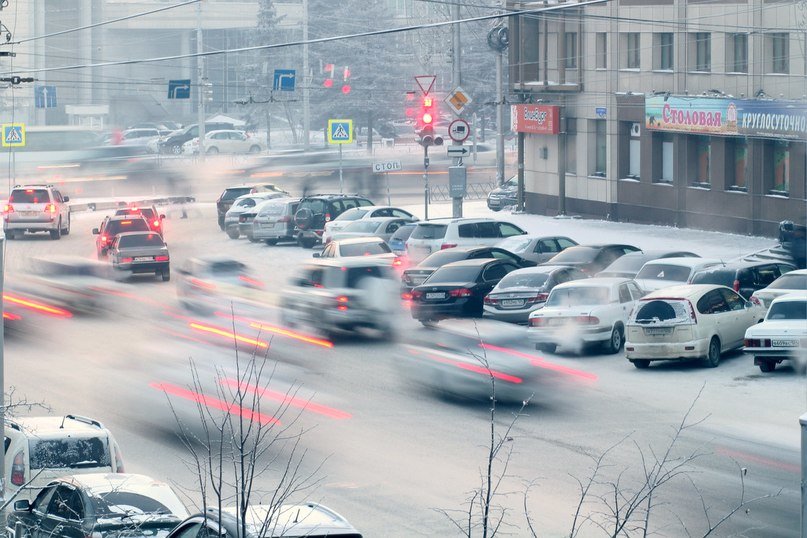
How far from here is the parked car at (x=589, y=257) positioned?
30.8 metres

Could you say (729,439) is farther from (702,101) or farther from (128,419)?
(702,101)

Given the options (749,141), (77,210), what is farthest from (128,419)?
(77,210)

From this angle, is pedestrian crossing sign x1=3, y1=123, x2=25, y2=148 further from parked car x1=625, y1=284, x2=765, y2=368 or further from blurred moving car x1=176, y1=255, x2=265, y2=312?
parked car x1=625, y1=284, x2=765, y2=368

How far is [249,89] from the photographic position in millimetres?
99312

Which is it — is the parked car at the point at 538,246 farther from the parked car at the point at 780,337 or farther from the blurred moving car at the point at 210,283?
the parked car at the point at 780,337

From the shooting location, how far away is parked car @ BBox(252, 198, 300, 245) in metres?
42.3

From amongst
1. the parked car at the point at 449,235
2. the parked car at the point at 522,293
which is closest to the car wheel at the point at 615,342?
the parked car at the point at 522,293

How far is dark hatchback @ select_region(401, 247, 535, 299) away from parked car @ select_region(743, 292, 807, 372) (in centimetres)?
891

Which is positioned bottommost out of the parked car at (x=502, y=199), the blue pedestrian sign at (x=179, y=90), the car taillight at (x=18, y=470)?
the car taillight at (x=18, y=470)

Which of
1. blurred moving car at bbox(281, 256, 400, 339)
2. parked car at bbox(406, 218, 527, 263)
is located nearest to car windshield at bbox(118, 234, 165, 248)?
parked car at bbox(406, 218, 527, 263)

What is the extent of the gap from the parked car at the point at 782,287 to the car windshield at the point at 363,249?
33.5ft

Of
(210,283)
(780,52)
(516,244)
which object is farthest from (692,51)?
(210,283)

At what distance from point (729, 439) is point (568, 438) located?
2003 mm

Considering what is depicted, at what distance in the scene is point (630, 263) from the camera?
29688 mm
